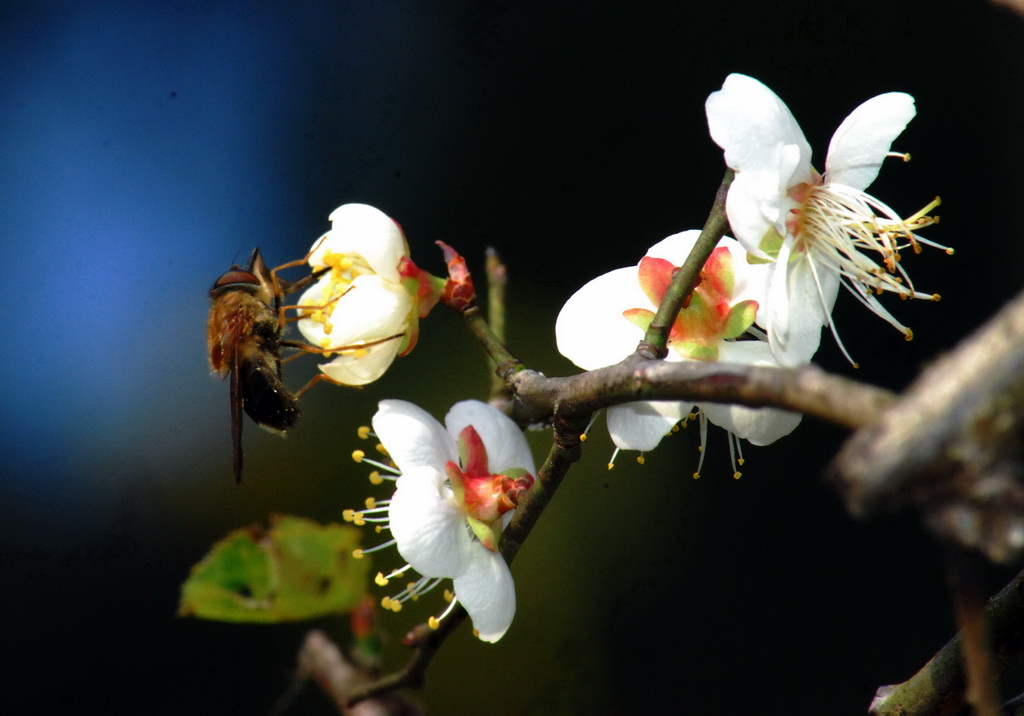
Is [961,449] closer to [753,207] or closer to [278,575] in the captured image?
[753,207]

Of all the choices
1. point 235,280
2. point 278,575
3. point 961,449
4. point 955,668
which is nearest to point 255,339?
point 235,280

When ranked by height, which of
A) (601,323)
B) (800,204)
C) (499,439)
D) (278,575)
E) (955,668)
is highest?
(800,204)

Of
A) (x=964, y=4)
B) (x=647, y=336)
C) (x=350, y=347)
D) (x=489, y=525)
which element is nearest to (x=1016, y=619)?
(x=647, y=336)

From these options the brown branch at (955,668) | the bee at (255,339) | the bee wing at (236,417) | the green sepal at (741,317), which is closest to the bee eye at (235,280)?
the bee at (255,339)

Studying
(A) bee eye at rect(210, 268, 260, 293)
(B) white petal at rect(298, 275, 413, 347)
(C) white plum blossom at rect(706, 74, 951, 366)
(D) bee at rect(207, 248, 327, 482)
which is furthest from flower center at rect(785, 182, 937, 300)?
(A) bee eye at rect(210, 268, 260, 293)

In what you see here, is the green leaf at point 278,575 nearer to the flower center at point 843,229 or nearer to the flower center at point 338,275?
the flower center at point 338,275

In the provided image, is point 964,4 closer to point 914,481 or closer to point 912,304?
point 912,304

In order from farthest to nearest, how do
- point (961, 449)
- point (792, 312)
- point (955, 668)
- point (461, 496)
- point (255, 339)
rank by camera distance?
point (255, 339), point (461, 496), point (792, 312), point (955, 668), point (961, 449)

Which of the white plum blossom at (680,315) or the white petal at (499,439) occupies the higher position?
the white plum blossom at (680,315)
